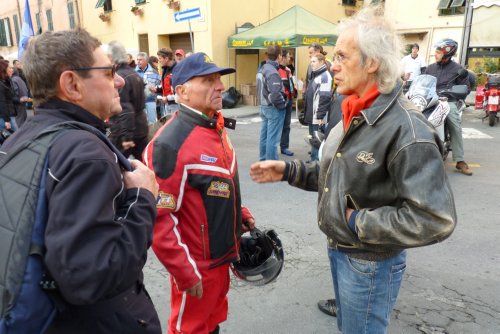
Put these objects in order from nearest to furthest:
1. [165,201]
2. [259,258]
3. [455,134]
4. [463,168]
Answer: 1. [165,201]
2. [259,258]
3. [463,168]
4. [455,134]

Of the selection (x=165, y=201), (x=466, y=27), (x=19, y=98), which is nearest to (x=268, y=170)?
(x=165, y=201)

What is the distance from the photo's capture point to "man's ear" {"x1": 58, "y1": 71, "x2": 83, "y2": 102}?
52.1 inches

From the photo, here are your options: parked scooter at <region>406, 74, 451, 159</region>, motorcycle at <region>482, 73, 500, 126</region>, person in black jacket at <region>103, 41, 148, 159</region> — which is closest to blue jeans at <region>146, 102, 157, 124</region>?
person in black jacket at <region>103, 41, 148, 159</region>

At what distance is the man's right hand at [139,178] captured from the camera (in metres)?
1.37

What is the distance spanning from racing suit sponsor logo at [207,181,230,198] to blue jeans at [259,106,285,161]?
469 centimetres

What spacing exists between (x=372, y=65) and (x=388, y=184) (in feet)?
1.65

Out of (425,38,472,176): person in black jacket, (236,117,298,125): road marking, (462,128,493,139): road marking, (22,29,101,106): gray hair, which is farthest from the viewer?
(236,117,298,125): road marking

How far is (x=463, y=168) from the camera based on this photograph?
6129 millimetres

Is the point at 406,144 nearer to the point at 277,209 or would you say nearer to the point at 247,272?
the point at 247,272

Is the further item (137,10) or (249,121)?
(137,10)

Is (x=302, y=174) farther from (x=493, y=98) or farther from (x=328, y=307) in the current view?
(x=493, y=98)

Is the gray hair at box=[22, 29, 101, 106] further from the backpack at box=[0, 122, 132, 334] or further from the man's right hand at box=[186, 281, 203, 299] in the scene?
the man's right hand at box=[186, 281, 203, 299]

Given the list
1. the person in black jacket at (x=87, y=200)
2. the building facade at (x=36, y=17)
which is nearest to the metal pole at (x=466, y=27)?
the person in black jacket at (x=87, y=200)

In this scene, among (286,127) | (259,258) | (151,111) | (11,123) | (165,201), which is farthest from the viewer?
(151,111)
